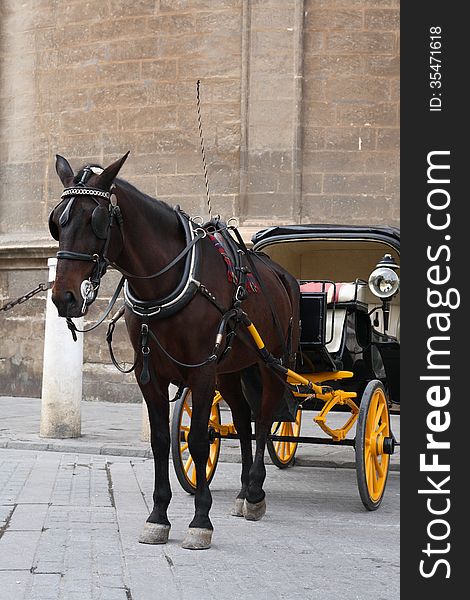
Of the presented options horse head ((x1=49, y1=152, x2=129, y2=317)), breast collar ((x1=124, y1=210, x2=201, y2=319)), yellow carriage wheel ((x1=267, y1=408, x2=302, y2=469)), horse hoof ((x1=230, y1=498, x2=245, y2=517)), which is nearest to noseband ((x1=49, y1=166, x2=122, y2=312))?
horse head ((x1=49, y1=152, x2=129, y2=317))

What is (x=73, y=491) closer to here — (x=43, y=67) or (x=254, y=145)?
(x=254, y=145)

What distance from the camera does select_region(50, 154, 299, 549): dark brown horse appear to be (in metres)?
4.97

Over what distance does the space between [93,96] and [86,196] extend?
9908mm

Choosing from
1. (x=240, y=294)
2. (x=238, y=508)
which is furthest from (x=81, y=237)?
(x=238, y=508)

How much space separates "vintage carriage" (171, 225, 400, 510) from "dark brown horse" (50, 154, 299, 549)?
850mm

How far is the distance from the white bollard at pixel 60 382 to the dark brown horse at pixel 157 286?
4394 mm

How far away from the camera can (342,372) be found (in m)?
7.21

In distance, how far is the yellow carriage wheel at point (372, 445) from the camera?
6.43m

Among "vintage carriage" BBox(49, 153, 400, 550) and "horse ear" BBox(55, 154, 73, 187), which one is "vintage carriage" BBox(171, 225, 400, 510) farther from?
"horse ear" BBox(55, 154, 73, 187)

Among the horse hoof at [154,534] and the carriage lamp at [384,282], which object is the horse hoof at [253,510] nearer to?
the horse hoof at [154,534]

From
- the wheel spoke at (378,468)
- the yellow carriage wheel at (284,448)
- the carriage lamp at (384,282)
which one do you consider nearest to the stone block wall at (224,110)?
the yellow carriage wheel at (284,448)

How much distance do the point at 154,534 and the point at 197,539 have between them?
252 mm

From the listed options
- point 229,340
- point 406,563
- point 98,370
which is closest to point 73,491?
point 229,340

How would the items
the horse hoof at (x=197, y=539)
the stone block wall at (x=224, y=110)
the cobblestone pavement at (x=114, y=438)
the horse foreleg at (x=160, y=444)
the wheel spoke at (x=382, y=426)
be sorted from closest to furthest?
the horse hoof at (x=197, y=539)
the horse foreleg at (x=160, y=444)
the wheel spoke at (x=382, y=426)
the cobblestone pavement at (x=114, y=438)
the stone block wall at (x=224, y=110)
